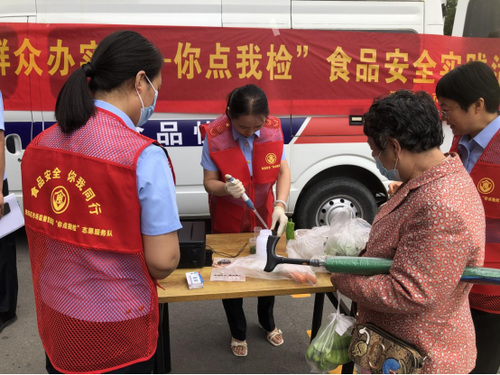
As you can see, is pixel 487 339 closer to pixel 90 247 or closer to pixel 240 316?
pixel 240 316

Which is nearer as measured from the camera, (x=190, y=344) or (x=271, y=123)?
(x=271, y=123)

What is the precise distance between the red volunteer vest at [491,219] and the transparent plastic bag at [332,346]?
52 cm

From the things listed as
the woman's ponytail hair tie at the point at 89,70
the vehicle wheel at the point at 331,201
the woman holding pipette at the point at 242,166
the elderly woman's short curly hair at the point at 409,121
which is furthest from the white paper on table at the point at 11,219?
the vehicle wheel at the point at 331,201

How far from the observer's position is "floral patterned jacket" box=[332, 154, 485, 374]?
1.10 m

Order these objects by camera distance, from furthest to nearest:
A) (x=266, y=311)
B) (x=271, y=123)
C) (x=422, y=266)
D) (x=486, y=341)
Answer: (x=266, y=311)
(x=271, y=123)
(x=486, y=341)
(x=422, y=266)

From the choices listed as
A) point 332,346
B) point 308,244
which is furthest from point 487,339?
point 308,244

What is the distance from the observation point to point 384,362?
1.28 m

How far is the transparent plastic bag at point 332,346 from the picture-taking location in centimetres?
155

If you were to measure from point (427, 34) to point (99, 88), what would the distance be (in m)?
3.45

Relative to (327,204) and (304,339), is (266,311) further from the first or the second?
(327,204)

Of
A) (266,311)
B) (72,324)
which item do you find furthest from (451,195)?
(266,311)

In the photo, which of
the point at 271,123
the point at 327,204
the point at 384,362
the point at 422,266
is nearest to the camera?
the point at 422,266

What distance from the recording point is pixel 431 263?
→ 110 centimetres

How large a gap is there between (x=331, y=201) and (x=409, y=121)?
2964mm
